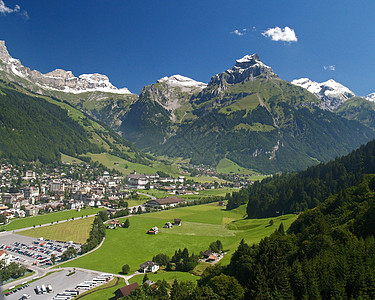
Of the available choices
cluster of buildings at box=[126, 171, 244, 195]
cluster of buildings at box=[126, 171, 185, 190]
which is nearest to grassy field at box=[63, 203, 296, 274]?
cluster of buildings at box=[126, 171, 244, 195]

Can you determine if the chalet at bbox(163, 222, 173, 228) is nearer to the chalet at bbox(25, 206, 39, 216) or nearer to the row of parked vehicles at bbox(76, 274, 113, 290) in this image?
the row of parked vehicles at bbox(76, 274, 113, 290)

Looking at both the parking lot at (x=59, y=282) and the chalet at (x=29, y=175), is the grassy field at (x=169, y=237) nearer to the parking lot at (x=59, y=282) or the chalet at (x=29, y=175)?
the parking lot at (x=59, y=282)

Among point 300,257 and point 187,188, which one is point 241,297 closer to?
point 300,257

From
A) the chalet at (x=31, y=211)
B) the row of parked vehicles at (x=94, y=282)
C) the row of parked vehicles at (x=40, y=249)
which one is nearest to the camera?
the row of parked vehicles at (x=94, y=282)

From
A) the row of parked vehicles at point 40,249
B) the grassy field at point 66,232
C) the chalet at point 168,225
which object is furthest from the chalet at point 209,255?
the grassy field at point 66,232

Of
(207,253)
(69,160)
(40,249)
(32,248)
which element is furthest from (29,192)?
(207,253)

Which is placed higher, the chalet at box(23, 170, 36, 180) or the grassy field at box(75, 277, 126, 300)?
the chalet at box(23, 170, 36, 180)

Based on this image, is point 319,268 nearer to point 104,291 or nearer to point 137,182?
point 104,291
